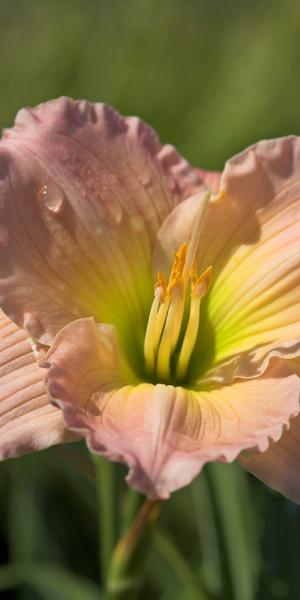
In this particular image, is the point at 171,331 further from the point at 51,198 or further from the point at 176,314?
→ the point at 51,198

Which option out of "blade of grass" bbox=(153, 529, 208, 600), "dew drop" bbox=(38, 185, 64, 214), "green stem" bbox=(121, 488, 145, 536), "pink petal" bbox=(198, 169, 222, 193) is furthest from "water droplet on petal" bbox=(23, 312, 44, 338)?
"blade of grass" bbox=(153, 529, 208, 600)

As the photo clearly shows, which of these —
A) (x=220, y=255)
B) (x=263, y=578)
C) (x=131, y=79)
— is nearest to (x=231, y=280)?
(x=220, y=255)

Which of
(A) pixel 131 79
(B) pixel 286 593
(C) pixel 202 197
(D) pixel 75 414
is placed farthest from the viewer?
(A) pixel 131 79

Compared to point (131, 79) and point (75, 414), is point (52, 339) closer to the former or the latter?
point (75, 414)

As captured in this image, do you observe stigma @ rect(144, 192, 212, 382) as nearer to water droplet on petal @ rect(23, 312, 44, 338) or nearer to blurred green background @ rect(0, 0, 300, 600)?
water droplet on petal @ rect(23, 312, 44, 338)

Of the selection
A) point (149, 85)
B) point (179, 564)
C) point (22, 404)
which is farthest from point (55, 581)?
point (149, 85)

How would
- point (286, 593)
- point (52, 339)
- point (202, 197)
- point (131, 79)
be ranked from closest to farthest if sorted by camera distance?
point (52, 339) < point (202, 197) < point (286, 593) < point (131, 79)
